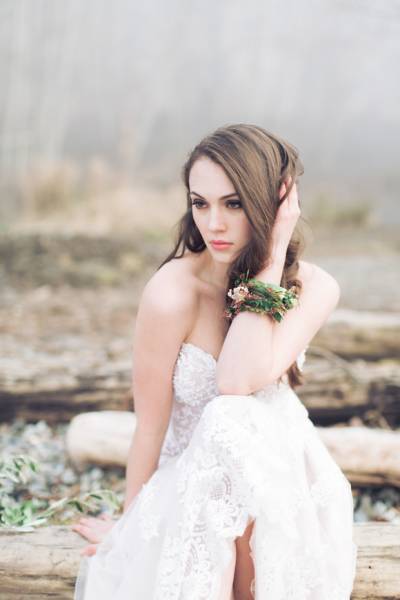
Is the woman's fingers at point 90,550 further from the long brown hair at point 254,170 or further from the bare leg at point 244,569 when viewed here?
the long brown hair at point 254,170

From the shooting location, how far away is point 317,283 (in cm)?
236

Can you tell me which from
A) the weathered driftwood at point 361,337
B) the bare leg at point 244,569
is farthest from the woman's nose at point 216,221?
the weathered driftwood at point 361,337

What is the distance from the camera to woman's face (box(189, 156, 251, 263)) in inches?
80.1

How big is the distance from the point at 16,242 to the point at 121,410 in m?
4.74

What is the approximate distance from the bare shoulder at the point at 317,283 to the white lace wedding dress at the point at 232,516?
0.40 metres

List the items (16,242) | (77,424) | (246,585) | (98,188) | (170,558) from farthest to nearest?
(98,188)
(16,242)
(77,424)
(246,585)
(170,558)

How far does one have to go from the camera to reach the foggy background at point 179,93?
11.9 metres

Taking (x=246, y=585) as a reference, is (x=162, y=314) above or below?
above

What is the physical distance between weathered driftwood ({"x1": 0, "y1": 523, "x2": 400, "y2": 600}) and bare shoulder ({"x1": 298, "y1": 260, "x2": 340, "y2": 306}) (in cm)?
92

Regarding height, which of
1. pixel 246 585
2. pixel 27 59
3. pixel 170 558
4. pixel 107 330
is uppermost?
pixel 27 59

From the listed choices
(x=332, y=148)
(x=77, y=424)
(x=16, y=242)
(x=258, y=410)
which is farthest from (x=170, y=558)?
(x=332, y=148)

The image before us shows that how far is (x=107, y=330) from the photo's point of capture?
5.87 meters

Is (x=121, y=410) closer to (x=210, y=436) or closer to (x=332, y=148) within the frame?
(x=210, y=436)

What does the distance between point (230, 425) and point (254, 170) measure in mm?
819
